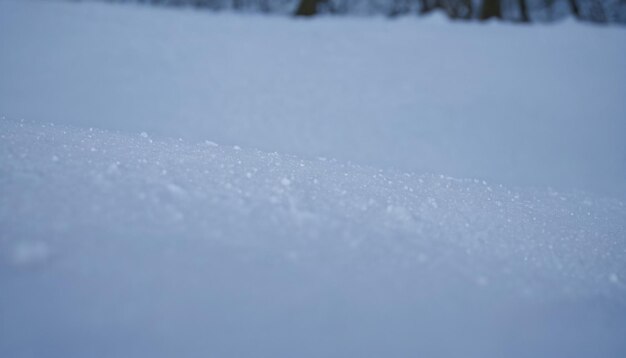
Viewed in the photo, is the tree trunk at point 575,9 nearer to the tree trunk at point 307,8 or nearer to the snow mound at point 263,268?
the tree trunk at point 307,8

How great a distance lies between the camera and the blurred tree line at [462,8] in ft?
7.44

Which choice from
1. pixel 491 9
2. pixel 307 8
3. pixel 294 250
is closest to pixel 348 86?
pixel 307 8

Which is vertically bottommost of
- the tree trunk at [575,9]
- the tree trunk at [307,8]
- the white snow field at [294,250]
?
the white snow field at [294,250]

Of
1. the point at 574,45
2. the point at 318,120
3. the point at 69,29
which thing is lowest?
the point at 318,120

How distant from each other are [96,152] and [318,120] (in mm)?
1181

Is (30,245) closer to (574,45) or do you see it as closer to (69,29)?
(69,29)

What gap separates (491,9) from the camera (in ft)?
7.70

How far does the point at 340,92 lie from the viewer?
1.97 meters

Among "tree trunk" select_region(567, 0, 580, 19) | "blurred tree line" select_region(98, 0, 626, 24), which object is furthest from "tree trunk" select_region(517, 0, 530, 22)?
"tree trunk" select_region(567, 0, 580, 19)

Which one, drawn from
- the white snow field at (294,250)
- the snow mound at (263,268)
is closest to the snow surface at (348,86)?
the white snow field at (294,250)

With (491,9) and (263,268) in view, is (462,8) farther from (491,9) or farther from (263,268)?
(263,268)

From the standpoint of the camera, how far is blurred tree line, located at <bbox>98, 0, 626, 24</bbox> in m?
2.27

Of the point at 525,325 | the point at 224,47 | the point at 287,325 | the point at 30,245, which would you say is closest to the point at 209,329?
the point at 287,325

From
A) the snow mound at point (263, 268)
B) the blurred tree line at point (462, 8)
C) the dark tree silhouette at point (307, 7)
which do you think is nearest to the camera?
the snow mound at point (263, 268)
